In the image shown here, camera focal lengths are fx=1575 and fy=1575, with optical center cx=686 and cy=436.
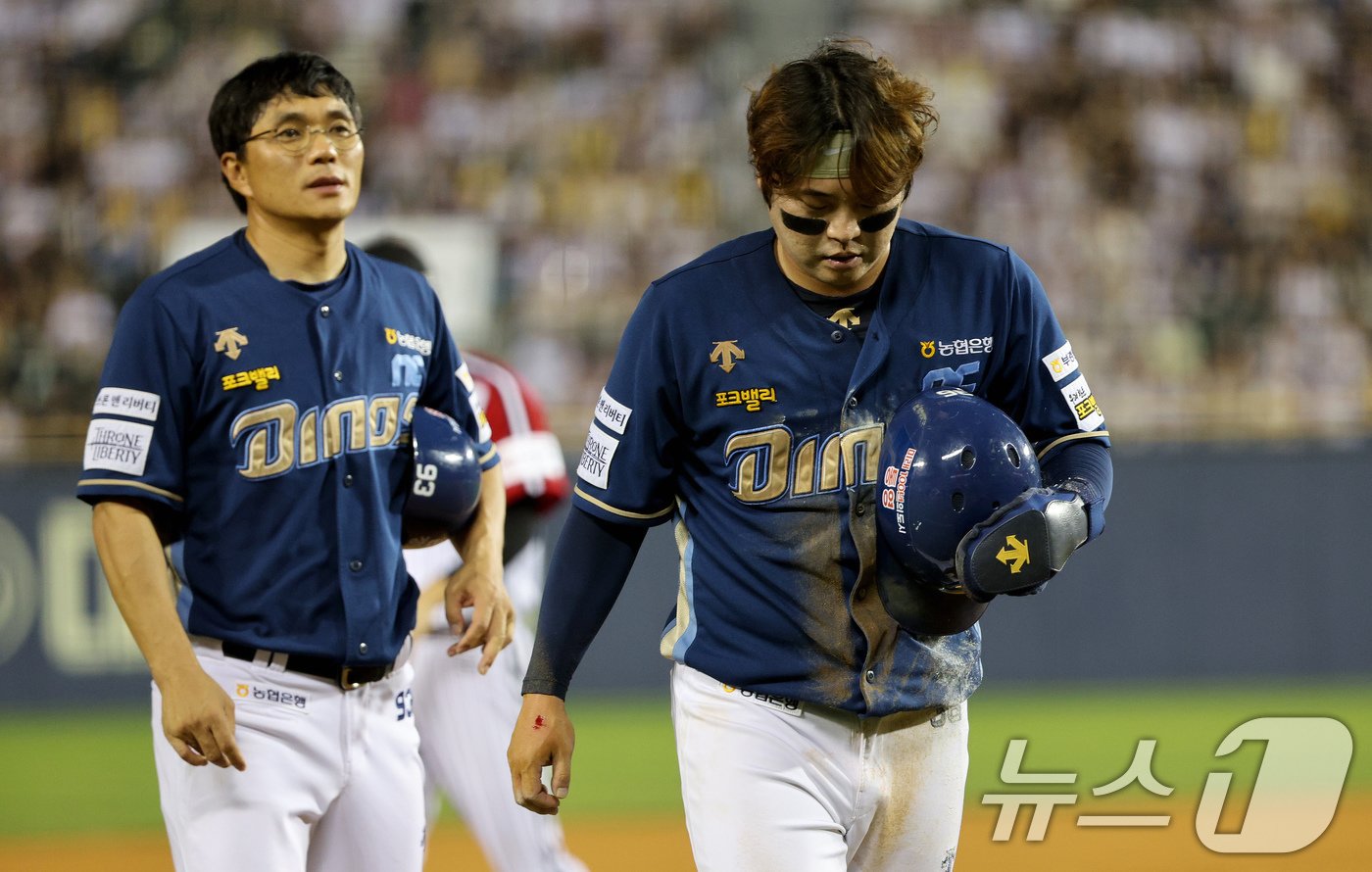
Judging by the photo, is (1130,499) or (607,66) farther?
(607,66)

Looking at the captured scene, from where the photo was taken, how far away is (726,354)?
3.16m

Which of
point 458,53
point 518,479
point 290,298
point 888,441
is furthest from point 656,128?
point 888,441

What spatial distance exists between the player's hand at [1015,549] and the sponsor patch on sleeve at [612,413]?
0.75m

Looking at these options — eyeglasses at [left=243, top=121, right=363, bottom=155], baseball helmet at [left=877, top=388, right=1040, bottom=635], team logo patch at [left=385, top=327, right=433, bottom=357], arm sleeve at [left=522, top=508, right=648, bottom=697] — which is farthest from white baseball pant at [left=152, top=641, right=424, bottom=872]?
baseball helmet at [left=877, top=388, right=1040, bottom=635]

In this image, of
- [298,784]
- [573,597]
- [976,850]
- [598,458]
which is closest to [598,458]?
[598,458]

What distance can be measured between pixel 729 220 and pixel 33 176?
17.4 ft

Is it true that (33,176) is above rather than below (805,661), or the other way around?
above

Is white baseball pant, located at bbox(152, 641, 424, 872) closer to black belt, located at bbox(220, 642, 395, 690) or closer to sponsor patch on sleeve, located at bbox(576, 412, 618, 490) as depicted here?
black belt, located at bbox(220, 642, 395, 690)

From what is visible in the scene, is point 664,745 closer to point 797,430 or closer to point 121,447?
point 121,447

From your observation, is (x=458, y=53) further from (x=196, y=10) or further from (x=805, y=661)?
(x=805, y=661)

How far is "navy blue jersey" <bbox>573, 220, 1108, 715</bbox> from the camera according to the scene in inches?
123

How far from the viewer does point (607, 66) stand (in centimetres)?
1323

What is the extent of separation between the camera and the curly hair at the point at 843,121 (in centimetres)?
294

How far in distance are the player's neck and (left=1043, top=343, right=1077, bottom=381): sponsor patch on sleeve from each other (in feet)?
5.95
